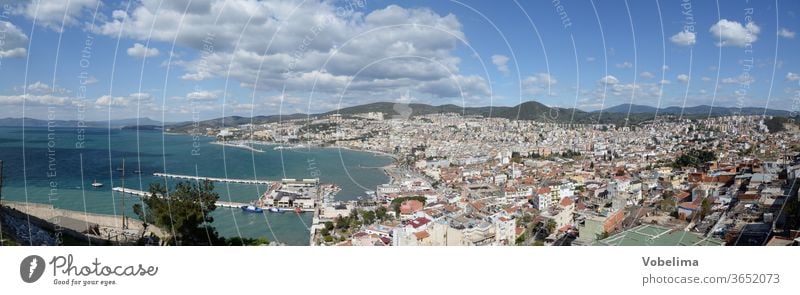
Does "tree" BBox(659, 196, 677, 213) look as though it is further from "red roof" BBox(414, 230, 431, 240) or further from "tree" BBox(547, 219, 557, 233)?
"red roof" BBox(414, 230, 431, 240)

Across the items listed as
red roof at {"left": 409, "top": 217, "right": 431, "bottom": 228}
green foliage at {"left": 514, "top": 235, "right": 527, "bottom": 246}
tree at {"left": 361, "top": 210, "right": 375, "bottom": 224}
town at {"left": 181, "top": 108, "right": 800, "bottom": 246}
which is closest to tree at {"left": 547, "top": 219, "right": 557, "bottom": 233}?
town at {"left": 181, "top": 108, "right": 800, "bottom": 246}

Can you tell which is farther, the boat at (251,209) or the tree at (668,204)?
the boat at (251,209)

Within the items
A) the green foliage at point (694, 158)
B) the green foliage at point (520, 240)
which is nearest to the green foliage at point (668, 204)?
the green foliage at point (694, 158)

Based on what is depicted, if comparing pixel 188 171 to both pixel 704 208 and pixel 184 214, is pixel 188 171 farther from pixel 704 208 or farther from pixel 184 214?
pixel 704 208

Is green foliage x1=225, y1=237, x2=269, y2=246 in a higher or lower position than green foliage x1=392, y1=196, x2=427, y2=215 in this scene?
lower

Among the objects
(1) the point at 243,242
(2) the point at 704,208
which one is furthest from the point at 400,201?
(2) the point at 704,208

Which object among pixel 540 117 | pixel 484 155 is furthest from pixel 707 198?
pixel 484 155

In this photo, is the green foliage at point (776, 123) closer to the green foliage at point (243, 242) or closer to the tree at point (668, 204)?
the tree at point (668, 204)
